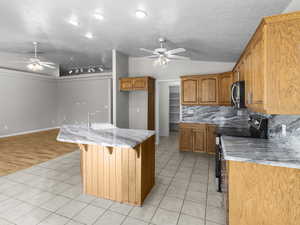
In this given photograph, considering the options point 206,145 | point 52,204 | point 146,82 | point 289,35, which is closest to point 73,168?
point 52,204

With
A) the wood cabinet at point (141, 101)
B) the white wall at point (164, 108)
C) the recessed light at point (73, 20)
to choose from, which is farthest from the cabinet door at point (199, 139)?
the recessed light at point (73, 20)

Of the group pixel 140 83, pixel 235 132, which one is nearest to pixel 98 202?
pixel 235 132

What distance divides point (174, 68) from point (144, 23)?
2.38 meters

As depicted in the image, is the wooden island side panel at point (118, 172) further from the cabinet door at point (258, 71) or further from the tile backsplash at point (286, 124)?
the tile backsplash at point (286, 124)

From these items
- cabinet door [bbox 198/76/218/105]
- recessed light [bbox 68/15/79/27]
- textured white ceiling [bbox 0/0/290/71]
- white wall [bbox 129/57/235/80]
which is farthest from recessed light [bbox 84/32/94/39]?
cabinet door [bbox 198/76/218/105]

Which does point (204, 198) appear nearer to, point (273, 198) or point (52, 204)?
point (273, 198)

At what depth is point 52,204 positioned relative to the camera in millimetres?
2121

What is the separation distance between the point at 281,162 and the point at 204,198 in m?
1.32

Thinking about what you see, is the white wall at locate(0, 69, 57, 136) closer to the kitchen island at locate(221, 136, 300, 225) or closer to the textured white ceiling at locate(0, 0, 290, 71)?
the textured white ceiling at locate(0, 0, 290, 71)

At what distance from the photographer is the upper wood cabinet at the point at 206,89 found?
392cm

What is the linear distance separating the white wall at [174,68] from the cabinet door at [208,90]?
0.63 meters

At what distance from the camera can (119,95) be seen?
4.86 m

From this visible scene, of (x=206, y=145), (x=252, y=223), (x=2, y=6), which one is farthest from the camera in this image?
(x=206, y=145)

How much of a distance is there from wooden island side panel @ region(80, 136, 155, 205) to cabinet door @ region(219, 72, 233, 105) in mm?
2606
